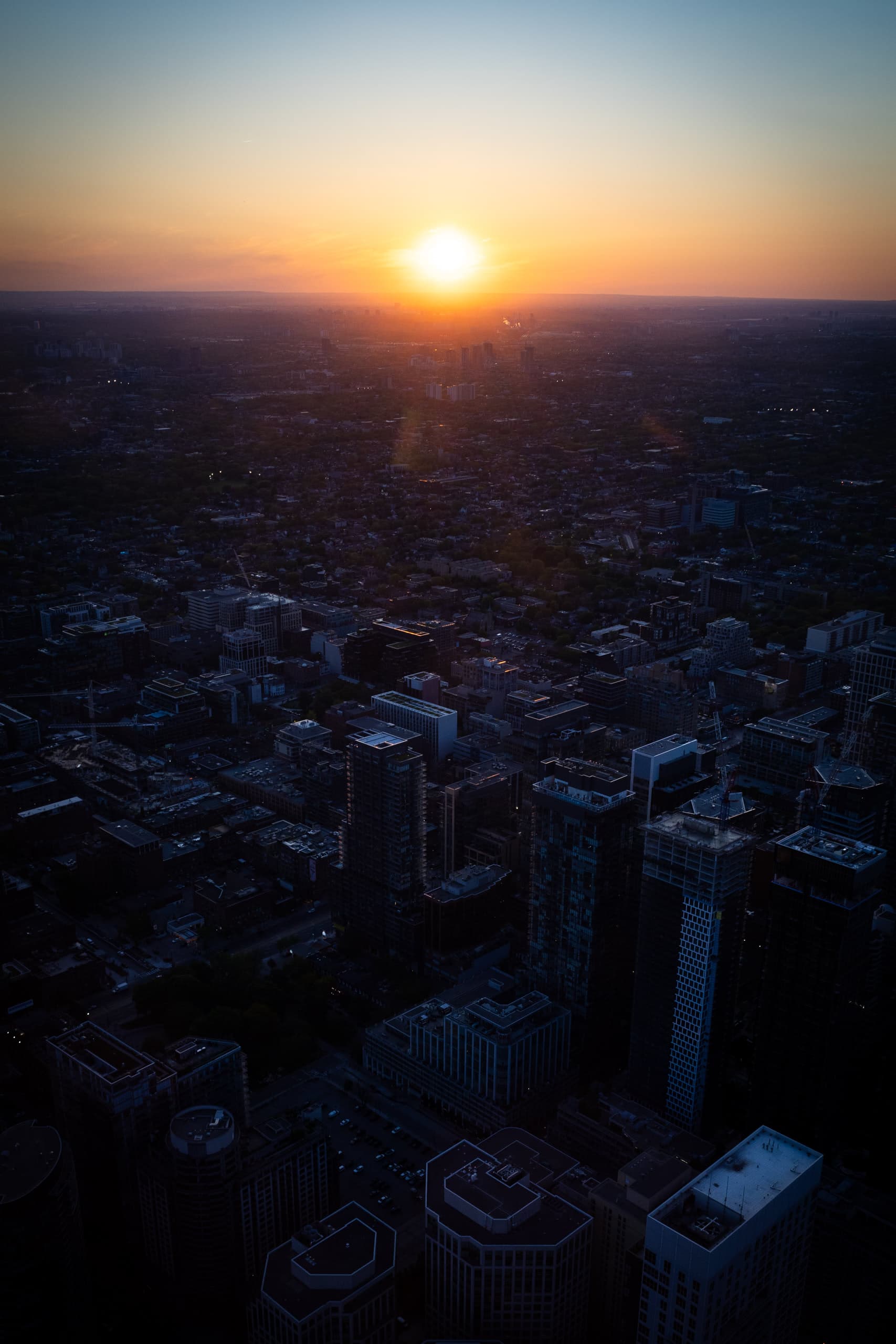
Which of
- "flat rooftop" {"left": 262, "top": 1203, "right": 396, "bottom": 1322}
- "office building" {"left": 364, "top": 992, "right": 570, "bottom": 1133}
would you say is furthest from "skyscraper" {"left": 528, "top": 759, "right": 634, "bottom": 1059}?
"flat rooftop" {"left": 262, "top": 1203, "right": 396, "bottom": 1322}

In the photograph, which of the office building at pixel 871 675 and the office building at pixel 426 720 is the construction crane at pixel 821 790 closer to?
the office building at pixel 871 675

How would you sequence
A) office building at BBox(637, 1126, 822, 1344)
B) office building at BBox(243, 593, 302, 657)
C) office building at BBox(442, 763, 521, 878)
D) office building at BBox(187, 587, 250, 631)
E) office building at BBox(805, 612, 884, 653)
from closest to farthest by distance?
1. office building at BBox(637, 1126, 822, 1344)
2. office building at BBox(442, 763, 521, 878)
3. office building at BBox(805, 612, 884, 653)
4. office building at BBox(243, 593, 302, 657)
5. office building at BBox(187, 587, 250, 631)

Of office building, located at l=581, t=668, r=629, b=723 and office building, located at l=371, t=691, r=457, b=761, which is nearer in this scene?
office building, located at l=371, t=691, r=457, b=761

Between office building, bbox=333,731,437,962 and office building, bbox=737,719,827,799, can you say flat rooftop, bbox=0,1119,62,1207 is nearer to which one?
office building, bbox=333,731,437,962

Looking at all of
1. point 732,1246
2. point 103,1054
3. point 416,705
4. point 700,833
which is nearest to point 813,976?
point 700,833

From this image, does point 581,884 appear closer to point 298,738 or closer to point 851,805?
point 851,805

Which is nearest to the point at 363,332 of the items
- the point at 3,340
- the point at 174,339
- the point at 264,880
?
the point at 174,339
